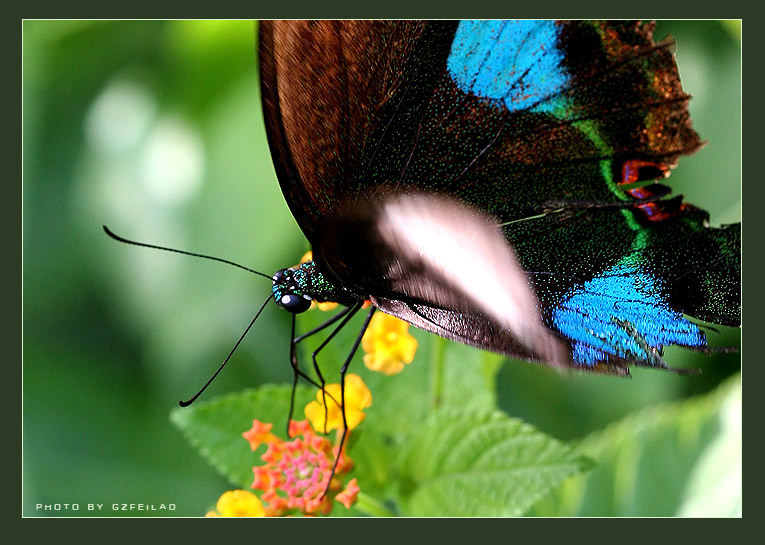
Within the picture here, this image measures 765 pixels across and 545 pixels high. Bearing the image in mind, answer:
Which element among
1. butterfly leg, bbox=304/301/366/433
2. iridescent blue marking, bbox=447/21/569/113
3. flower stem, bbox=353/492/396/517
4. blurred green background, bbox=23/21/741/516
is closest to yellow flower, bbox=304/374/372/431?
butterfly leg, bbox=304/301/366/433

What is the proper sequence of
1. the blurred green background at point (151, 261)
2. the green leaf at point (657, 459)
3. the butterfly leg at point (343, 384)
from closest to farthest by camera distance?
1. the butterfly leg at point (343, 384)
2. the green leaf at point (657, 459)
3. the blurred green background at point (151, 261)

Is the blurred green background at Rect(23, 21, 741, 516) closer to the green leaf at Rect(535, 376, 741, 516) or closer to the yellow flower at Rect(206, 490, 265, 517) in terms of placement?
the green leaf at Rect(535, 376, 741, 516)

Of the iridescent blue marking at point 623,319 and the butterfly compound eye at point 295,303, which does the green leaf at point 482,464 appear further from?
the butterfly compound eye at point 295,303

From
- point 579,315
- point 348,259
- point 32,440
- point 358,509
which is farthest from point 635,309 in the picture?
point 32,440

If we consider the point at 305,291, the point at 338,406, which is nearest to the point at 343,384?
the point at 338,406

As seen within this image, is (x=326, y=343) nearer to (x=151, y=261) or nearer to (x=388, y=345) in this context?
(x=388, y=345)

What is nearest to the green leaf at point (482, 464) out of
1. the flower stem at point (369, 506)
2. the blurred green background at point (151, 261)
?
the flower stem at point (369, 506)

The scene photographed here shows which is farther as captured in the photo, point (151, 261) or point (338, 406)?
point (151, 261)
